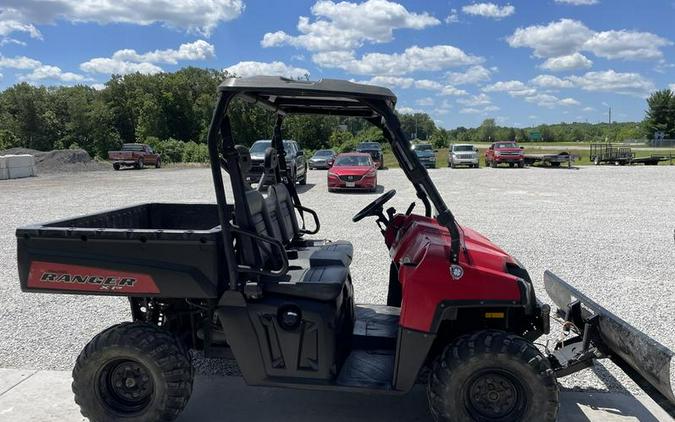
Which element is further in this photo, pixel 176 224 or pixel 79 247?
pixel 176 224

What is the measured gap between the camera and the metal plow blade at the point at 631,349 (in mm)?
2633

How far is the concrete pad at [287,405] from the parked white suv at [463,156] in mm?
28545

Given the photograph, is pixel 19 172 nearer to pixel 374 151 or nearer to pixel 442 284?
pixel 374 151

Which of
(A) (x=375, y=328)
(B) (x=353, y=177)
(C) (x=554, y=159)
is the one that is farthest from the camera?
(C) (x=554, y=159)

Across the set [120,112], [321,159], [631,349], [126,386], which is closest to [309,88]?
[126,386]

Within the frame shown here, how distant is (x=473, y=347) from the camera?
9.57ft

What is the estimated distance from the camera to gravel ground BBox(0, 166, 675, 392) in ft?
15.8

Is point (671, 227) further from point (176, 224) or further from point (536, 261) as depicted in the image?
point (176, 224)

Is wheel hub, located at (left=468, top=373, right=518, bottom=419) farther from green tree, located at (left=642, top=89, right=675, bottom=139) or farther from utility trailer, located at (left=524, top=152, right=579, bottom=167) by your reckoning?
green tree, located at (left=642, top=89, right=675, bottom=139)

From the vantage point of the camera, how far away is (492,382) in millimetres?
2977

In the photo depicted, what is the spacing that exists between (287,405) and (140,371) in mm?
988

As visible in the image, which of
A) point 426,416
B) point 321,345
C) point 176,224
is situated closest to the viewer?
point 321,345

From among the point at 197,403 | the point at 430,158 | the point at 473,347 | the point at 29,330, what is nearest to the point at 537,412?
the point at 473,347

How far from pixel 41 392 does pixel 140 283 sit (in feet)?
4.52
